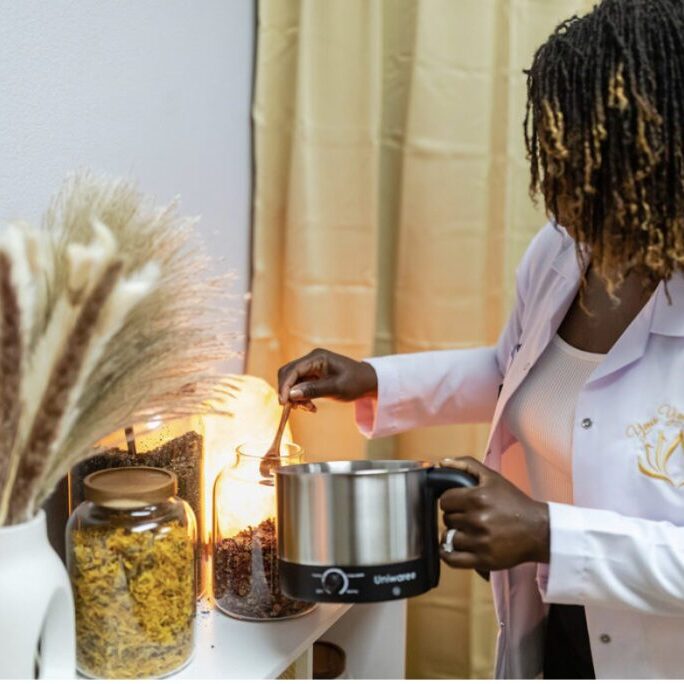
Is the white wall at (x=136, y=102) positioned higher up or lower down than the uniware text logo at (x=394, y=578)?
higher up

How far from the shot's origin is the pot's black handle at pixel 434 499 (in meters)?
0.87

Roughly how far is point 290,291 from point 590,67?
76 centimetres

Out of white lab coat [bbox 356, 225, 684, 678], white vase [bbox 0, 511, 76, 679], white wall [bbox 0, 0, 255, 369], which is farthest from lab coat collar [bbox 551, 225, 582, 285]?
white vase [bbox 0, 511, 76, 679]

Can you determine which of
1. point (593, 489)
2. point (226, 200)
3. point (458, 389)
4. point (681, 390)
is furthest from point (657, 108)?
point (226, 200)

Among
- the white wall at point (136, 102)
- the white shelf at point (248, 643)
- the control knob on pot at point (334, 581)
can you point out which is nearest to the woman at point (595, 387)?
the control knob on pot at point (334, 581)

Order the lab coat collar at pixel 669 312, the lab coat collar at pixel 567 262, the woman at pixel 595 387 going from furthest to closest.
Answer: the lab coat collar at pixel 567 262, the lab coat collar at pixel 669 312, the woman at pixel 595 387

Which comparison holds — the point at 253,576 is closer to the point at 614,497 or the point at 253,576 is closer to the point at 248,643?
the point at 248,643

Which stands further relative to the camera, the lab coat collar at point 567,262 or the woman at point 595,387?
the lab coat collar at point 567,262

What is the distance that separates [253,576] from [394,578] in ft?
0.78

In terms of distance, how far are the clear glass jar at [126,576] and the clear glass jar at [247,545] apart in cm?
15

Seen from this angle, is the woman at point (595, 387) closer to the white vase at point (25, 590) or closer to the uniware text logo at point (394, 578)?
the uniware text logo at point (394, 578)

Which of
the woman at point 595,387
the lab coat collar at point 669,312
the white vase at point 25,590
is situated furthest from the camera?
the lab coat collar at point 669,312

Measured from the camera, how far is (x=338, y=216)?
1469mm

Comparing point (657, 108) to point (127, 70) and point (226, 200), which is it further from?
point (226, 200)
